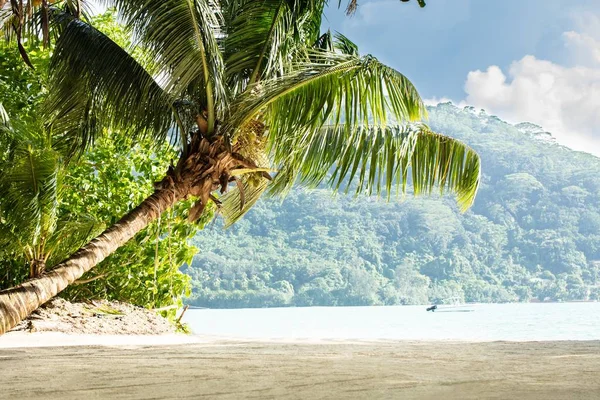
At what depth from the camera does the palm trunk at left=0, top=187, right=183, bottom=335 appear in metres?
4.50

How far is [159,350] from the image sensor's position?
4738 millimetres

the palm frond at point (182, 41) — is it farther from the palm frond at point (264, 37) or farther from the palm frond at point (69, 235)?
the palm frond at point (69, 235)

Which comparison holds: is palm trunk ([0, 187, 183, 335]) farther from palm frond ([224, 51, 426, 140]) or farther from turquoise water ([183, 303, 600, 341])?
turquoise water ([183, 303, 600, 341])

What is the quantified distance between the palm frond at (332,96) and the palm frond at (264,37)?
413 millimetres

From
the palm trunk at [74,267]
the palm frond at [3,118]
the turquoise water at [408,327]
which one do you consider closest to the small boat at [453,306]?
the turquoise water at [408,327]

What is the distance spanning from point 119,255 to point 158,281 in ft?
2.33

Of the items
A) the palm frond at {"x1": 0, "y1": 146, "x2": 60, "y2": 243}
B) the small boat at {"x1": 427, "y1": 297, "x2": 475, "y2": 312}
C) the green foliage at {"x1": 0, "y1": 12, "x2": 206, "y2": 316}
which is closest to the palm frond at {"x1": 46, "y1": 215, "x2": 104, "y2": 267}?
the green foliage at {"x1": 0, "y1": 12, "x2": 206, "y2": 316}

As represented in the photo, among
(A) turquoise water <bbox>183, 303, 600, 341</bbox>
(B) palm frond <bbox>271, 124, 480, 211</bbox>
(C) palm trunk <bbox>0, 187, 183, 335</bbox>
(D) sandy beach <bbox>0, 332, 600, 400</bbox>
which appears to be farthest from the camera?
(A) turquoise water <bbox>183, 303, 600, 341</bbox>

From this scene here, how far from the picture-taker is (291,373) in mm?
3287

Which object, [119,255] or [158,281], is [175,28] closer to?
[119,255]

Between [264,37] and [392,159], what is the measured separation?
170 cm

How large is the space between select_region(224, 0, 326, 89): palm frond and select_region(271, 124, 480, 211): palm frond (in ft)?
2.66

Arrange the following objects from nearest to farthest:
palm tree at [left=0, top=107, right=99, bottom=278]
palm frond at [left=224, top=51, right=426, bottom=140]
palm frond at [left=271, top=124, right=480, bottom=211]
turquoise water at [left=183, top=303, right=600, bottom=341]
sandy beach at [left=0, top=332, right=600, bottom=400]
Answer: sandy beach at [left=0, top=332, right=600, bottom=400] < palm frond at [left=224, top=51, right=426, bottom=140] < palm tree at [left=0, top=107, right=99, bottom=278] < palm frond at [left=271, top=124, right=480, bottom=211] < turquoise water at [left=183, top=303, right=600, bottom=341]

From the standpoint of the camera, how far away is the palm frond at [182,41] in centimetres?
550
